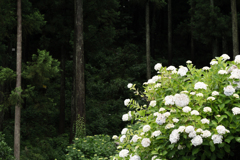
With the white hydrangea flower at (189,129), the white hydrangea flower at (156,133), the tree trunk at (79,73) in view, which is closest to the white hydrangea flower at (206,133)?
the white hydrangea flower at (189,129)

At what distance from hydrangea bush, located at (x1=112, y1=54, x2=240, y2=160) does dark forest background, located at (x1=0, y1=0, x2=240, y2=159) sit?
8304mm

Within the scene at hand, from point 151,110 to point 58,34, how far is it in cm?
1272

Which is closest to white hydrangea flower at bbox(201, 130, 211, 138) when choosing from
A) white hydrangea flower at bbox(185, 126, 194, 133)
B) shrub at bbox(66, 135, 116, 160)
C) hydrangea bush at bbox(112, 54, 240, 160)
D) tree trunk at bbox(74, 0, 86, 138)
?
hydrangea bush at bbox(112, 54, 240, 160)

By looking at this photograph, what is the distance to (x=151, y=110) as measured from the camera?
312 cm

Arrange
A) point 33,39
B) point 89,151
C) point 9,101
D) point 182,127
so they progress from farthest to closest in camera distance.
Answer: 1. point 33,39
2. point 9,101
3. point 89,151
4. point 182,127

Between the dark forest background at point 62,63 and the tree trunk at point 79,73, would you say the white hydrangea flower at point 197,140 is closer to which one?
the dark forest background at point 62,63

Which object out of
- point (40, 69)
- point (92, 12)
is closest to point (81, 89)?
point (40, 69)

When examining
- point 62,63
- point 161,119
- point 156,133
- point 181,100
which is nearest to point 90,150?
point 156,133

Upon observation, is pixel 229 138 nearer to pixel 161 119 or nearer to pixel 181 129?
pixel 181 129

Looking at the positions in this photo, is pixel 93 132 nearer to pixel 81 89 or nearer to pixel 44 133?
pixel 44 133

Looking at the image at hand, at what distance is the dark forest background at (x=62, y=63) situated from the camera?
11.0m

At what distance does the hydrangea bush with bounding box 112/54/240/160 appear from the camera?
2608 millimetres

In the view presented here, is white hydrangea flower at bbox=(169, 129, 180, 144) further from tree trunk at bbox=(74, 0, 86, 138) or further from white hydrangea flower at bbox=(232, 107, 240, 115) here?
tree trunk at bbox=(74, 0, 86, 138)

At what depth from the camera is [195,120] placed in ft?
8.85
